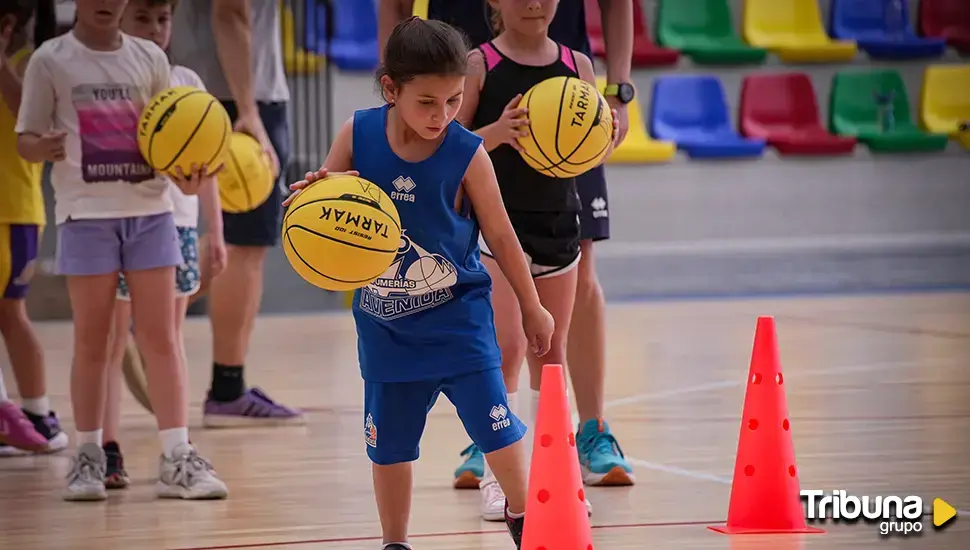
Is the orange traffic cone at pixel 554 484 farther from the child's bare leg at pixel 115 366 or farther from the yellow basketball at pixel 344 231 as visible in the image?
the child's bare leg at pixel 115 366

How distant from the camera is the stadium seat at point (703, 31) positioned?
10.7 metres

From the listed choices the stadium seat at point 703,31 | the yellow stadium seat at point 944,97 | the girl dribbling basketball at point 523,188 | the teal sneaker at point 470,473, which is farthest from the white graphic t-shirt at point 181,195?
the yellow stadium seat at point 944,97

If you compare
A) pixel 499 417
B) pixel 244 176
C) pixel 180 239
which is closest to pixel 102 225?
pixel 180 239

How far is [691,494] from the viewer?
12.5 ft

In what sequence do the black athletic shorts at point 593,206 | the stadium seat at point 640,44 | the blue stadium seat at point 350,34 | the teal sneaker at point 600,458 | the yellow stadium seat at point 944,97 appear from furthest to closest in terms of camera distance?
1. the yellow stadium seat at point 944,97
2. the stadium seat at point 640,44
3. the blue stadium seat at point 350,34
4. the black athletic shorts at point 593,206
5. the teal sneaker at point 600,458

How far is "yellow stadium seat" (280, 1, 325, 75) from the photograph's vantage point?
9477mm

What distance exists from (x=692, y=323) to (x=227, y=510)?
479 cm

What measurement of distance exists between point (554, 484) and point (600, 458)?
1220 millimetres

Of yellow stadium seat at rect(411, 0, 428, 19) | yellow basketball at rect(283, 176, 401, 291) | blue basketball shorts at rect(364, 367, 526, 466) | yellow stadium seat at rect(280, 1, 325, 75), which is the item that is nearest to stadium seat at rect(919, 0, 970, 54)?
yellow stadium seat at rect(280, 1, 325, 75)

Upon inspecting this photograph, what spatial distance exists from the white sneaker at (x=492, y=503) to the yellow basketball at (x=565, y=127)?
857mm

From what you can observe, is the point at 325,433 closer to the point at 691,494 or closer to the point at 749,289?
the point at 691,494

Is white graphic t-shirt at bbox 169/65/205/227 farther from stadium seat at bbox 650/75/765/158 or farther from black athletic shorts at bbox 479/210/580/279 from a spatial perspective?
stadium seat at bbox 650/75/765/158

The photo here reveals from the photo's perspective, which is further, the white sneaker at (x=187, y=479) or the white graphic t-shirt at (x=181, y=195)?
the white graphic t-shirt at (x=181, y=195)

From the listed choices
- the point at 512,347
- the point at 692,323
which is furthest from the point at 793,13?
the point at 512,347
